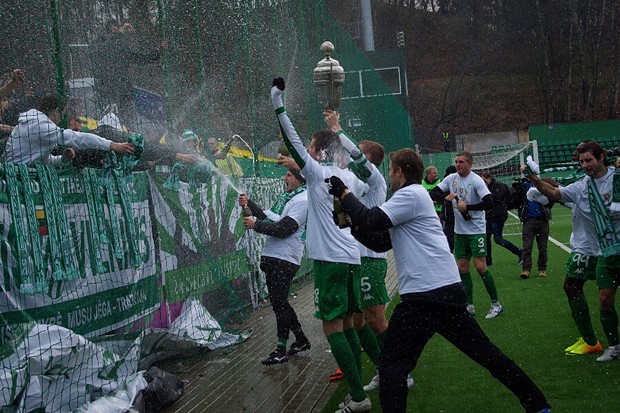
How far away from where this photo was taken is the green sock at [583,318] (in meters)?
7.42

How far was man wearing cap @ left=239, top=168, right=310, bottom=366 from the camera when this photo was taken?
7.95m

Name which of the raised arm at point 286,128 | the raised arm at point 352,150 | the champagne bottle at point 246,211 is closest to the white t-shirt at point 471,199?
the champagne bottle at point 246,211

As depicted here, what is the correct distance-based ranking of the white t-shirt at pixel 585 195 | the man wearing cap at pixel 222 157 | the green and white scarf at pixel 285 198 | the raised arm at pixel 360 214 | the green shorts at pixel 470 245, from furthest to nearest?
the man wearing cap at pixel 222 157, the green shorts at pixel 470 245, the green and white scarf at pixel 285 198, the white t-shirt at pixel 585 195, the raised arm at pixel 360 214

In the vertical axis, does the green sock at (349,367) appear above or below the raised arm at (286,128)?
below

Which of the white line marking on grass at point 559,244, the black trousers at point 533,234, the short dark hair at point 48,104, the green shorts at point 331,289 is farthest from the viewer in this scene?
the white line marking on grass at point 559,244

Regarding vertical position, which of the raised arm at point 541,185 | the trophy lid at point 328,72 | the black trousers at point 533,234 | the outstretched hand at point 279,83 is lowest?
the black trousers at point 533,234

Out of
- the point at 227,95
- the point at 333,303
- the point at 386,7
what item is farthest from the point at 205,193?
the point at 386,7

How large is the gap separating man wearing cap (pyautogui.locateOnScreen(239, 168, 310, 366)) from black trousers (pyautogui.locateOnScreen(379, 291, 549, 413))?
3019 millimetres

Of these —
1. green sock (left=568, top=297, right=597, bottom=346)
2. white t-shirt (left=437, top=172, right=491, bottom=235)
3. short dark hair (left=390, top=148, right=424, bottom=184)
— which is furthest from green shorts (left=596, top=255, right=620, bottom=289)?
white t-shirt (left=437, top=172, right=491, bottom=235)

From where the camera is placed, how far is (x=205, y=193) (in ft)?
32.9

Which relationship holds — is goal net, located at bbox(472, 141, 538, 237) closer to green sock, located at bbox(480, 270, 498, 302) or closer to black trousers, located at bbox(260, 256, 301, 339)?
green sock, located at bbox(480, 270, 498, 302)

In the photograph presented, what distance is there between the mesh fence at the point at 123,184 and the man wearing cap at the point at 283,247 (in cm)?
93

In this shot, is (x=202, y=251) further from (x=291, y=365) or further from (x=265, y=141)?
(x=265, y=141)

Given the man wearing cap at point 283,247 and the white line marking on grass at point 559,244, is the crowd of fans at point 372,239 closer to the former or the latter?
the man wearing cap at point 283,247
